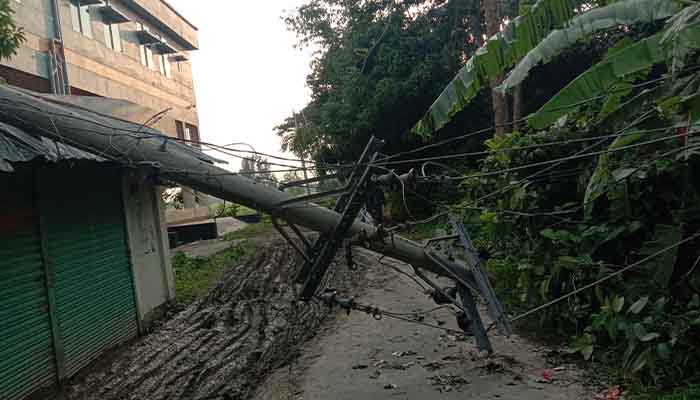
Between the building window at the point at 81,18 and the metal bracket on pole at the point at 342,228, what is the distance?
14859 mm

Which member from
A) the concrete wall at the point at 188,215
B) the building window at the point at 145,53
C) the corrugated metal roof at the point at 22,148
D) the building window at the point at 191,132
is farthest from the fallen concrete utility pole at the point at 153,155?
the building window at the point at 191,132

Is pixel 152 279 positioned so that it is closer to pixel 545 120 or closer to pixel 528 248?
pixel 528 248

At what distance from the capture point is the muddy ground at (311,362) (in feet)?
16.1

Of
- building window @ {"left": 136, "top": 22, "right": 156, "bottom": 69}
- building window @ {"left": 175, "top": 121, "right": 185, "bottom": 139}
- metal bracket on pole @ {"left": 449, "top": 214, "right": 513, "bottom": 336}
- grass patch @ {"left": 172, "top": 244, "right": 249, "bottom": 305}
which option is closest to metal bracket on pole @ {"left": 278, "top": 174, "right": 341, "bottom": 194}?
metal bracket on pole @ {"left": 449, "top": 214, "right": 513, "bottom": 336}

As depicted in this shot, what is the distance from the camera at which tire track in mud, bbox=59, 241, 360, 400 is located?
5.16 meters

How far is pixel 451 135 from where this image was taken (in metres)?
18.4

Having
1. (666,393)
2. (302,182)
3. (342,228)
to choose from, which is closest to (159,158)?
(302,182)

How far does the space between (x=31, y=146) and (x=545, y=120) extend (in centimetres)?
546

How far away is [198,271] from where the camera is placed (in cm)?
1249

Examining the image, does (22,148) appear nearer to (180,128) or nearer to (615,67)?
(615,67)

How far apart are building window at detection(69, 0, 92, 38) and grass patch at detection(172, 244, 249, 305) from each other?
8.28 metres

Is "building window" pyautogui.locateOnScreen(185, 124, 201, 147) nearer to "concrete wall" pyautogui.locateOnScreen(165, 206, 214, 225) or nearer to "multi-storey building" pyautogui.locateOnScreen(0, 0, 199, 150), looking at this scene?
"multi-storey building" pyautogui.locateOnScreen(0, 0, 199, 150)

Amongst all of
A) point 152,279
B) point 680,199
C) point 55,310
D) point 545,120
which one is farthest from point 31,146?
point 680,199

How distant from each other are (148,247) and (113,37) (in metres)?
13.2
